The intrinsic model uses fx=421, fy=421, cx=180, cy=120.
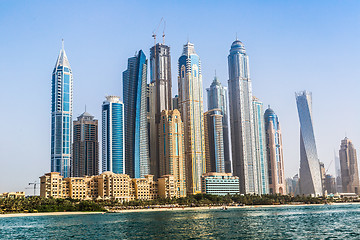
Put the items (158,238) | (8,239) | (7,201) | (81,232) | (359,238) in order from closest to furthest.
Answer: (359,238) → (158,238) → (8,239) → (81,232) → (7,201)

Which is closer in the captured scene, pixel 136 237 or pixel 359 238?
pixel 359 238

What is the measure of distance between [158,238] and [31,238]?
26847mm

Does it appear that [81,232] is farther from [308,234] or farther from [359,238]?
[359,238]

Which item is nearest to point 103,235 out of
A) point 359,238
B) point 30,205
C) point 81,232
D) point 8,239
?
point 81,232

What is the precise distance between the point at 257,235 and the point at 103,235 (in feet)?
105

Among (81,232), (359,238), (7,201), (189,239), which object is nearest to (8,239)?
(81,232)

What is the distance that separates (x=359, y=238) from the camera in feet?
247

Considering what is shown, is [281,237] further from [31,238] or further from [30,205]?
[30,205]

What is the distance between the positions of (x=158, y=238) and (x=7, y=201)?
13265 cm

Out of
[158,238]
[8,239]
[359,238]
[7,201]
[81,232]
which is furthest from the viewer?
[7,201]

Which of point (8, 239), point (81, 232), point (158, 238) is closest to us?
point (158, 238)

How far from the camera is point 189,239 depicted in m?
77.6

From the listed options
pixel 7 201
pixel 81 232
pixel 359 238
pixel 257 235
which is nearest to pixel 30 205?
pixel 7 201

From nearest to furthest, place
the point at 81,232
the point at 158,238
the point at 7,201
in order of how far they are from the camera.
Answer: the point at 158,238, the point at 81,232, the point at 7,201
